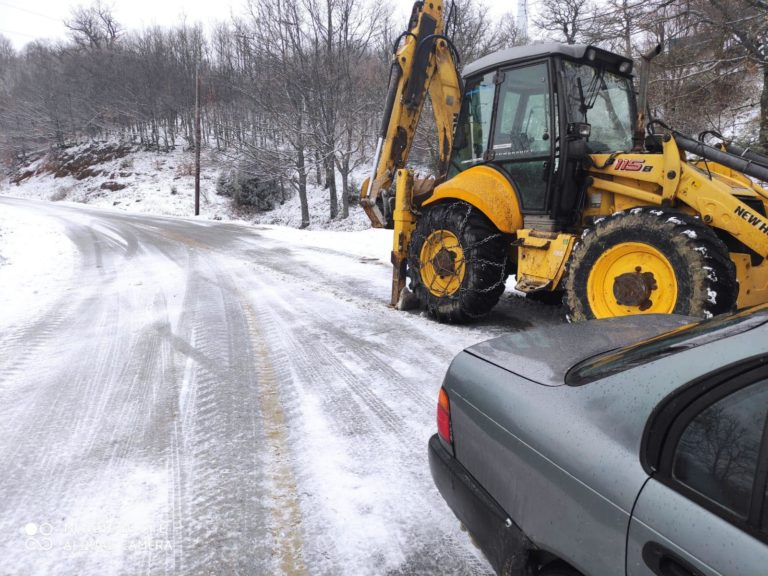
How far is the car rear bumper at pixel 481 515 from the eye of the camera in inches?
62.4

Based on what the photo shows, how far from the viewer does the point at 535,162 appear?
188 inches

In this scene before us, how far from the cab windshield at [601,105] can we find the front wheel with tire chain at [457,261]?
55.0 inches

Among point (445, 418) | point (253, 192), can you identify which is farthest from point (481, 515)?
point (253, 192)

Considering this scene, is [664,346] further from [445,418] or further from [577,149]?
[577,149]

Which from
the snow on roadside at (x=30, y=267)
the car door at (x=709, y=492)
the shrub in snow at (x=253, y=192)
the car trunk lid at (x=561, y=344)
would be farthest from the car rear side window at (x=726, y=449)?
the shrub in snow at (x=253, y=192)

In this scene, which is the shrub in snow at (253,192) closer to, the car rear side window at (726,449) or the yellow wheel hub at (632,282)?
the yellow wheel hub at (632,282)

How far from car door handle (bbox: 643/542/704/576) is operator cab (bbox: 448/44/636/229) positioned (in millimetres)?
3923

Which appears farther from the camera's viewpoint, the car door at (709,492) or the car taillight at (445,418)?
the car taillight at (445,418)

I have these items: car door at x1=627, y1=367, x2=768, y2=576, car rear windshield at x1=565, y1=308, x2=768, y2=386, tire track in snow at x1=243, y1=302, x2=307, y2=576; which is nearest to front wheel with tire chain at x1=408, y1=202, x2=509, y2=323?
tire track in snow at x1=243, y1=302, x2=307, y2=576

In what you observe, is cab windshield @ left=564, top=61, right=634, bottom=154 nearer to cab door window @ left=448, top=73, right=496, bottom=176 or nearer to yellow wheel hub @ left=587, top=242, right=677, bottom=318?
cab door window @ left=448, top=73, right=496, bottom=176

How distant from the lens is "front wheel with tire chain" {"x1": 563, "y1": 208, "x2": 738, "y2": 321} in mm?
3422

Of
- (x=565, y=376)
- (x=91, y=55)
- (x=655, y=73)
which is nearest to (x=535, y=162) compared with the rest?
(x=565, y=376)

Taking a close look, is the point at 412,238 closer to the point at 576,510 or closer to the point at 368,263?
the point at 368,263

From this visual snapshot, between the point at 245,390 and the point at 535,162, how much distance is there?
140 inches
